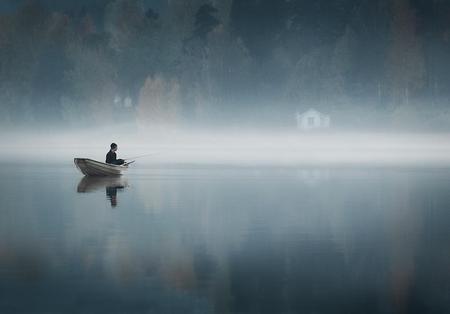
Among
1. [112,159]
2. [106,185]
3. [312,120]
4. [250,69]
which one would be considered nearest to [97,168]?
[112,159]

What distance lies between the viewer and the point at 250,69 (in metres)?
111

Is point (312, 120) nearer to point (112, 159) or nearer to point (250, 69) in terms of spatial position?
point (250, 69)

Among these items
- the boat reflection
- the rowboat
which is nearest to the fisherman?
the rowboat

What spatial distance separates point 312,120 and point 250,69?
9.37 meters

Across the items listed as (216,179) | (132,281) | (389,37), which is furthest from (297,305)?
(389,37)

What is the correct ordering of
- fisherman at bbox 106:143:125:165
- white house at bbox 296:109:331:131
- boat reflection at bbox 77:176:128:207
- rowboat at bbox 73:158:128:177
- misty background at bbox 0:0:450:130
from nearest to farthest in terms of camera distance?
boat reflection at bbox 77:176:128:207 → rowboat at bbox 73:158:128:177 → fisherman at bbox 106:143:125:165 → misty background at bbox 0:0:450:130 → white house at bbox 296:109:331:131

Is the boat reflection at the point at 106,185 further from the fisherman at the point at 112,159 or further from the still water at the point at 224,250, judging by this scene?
the fisherman at the point at 112,159

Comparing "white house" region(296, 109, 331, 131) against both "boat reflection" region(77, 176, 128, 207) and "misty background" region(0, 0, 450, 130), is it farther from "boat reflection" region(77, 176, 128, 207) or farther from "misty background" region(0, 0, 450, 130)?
"boat reflection" region(77, 176, 128, 207)

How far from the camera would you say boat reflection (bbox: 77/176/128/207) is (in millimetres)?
35062

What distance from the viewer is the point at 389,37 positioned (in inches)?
4119

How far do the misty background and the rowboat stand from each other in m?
61.7

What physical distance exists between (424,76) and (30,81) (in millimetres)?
48061

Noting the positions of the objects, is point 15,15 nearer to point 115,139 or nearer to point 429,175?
point 115,139

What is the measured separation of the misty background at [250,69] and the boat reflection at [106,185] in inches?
2465
